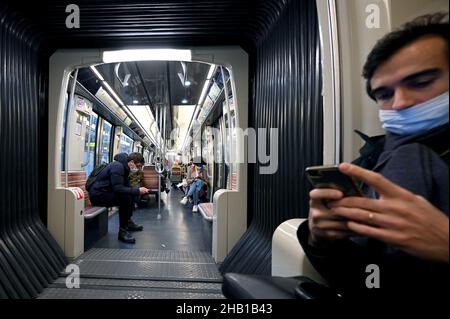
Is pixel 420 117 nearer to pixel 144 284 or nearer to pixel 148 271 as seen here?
pixel 144 284

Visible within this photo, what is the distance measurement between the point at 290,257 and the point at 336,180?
0.65 metres

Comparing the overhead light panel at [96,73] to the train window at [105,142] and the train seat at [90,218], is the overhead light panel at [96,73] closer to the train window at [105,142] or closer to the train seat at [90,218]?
the train seat at [90,218]

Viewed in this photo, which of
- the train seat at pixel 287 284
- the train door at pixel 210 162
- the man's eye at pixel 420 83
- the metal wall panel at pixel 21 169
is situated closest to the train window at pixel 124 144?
the train door at pixel 210 162

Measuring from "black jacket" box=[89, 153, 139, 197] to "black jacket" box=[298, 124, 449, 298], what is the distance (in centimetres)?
375

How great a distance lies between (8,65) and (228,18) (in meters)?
2.13

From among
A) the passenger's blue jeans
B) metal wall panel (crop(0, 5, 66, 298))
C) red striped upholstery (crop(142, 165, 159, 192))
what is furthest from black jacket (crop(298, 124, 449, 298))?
red striped upholstery (crop(142, 165, 159, 192))

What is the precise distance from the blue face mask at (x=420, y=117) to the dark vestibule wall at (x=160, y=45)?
0.97 m

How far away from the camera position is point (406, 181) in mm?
631

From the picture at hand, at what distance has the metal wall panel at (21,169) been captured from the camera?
2248 millimetres

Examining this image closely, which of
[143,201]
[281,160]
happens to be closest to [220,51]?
[281,160]

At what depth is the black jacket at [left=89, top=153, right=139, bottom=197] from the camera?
13.6 ft

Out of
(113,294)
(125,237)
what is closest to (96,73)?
(125,237)

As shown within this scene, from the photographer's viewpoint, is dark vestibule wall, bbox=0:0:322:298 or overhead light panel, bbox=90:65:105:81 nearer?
dark vestibule wall, bbox=0:0:322:298

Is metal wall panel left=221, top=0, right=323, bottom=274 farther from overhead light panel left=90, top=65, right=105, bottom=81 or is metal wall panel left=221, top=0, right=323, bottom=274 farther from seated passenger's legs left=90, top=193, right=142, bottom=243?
overhead light panel left=90, top=65, right=105, bottom=81
